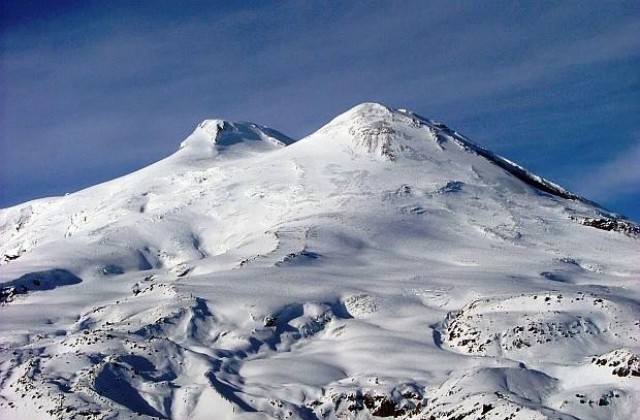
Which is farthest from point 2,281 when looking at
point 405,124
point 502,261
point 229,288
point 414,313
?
point 405,124

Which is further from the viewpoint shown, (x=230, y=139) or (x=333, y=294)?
(x=230, y=139)

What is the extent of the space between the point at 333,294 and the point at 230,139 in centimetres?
7401

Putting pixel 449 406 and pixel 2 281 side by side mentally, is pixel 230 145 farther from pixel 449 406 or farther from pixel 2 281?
pixel 449 406

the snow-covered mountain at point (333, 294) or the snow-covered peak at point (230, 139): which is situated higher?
the snow-covered peak at point (230, 139)

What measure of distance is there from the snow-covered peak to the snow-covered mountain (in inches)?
725

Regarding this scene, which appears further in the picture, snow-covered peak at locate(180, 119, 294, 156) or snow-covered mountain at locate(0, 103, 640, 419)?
snow-covered peak at locate(180, 119, 294, 156)

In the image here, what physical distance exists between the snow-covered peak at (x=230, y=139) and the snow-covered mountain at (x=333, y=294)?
18.4 metres

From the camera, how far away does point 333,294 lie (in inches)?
1970

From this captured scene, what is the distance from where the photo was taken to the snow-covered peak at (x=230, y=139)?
379ft

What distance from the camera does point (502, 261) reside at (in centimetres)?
6009

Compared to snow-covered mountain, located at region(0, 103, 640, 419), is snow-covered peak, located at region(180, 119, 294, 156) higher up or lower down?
higher up

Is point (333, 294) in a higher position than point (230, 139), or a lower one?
lower

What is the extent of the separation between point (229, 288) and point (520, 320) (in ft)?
58.5

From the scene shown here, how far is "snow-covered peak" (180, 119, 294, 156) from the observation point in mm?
115562
